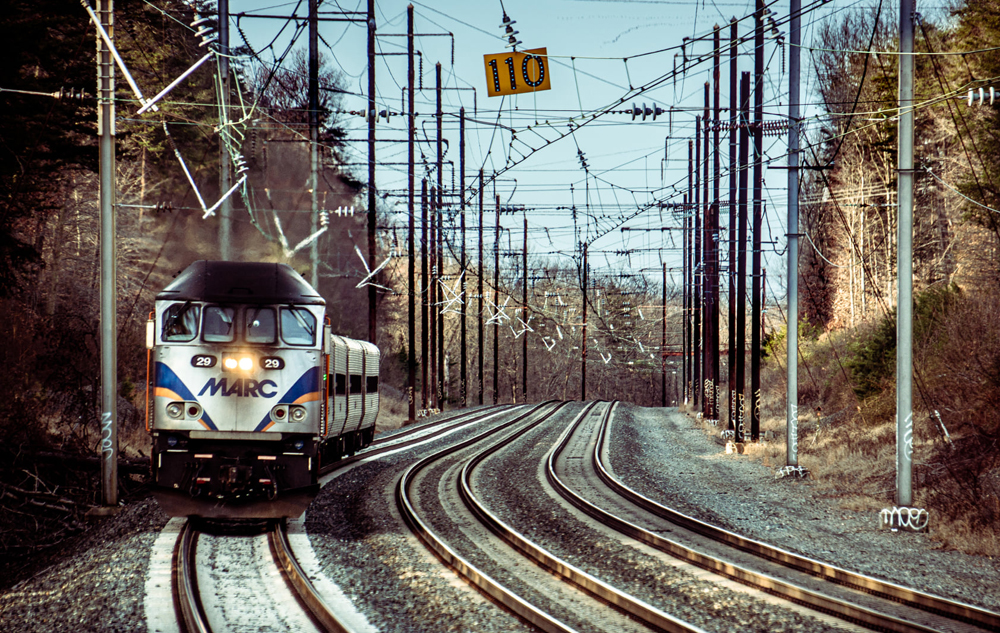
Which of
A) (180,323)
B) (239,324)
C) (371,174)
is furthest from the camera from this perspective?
(371,174)

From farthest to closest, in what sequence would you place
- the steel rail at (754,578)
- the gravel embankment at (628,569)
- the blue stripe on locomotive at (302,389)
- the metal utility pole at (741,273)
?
the metal utility pole at (741,273), the blue stripe on locomotive at (302,389), the gravel embankment at (628,569), the steel rail at (754,578)

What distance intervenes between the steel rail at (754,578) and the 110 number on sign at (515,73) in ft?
23.5

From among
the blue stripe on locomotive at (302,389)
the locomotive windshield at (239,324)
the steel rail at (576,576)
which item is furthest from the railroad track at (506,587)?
the locomotive windshield at (239,324)

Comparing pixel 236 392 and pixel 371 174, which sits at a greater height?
pixel 371 174

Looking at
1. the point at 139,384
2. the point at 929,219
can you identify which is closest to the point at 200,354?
the point at 139,384

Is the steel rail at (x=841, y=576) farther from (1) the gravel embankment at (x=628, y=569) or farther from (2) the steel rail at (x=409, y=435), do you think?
(2) the steel rail at (x=409, y=435)

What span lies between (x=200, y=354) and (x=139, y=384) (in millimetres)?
15043

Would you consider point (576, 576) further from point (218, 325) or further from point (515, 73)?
point (515, 73)

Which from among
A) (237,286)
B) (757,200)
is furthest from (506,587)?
(757,200)

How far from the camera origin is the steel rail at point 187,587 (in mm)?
7630

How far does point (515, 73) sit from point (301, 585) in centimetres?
1003

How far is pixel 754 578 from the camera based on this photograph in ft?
30.0

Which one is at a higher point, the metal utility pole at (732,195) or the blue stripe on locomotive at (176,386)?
the metal utility pole at (732,195)

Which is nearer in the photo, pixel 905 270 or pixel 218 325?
pixel 905 270
